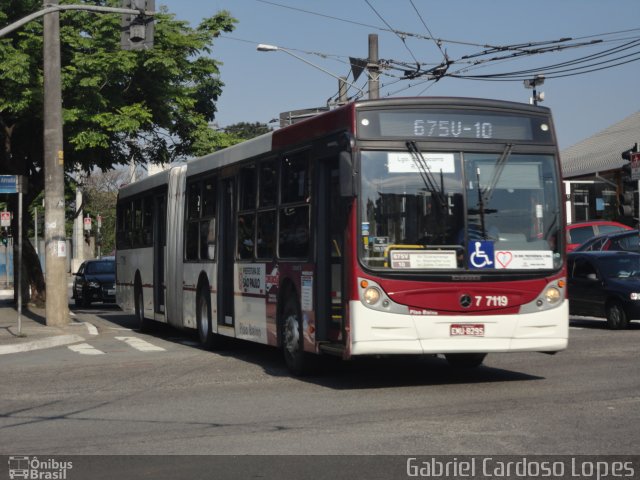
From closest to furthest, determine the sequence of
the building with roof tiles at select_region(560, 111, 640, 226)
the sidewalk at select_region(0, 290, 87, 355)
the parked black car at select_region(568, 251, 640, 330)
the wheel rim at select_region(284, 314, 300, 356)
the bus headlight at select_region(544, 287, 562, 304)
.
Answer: the bus headlight at select_region(544, 287, 562, 304) → the wheel rim at select_region(284, 314, 300, 356) → the sidewalk at select_region(0, 290, 87, 355) → the parked black car at select_region(568, 251, 640, 330) → the building with roof tiles at select_region(560, 111, 640, 226)

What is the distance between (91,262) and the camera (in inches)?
1574

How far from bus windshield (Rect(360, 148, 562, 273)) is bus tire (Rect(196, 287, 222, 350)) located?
6444 millimetres

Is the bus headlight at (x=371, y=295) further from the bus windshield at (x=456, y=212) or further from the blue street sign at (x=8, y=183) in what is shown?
the blue street sign at (x=8, y=183)

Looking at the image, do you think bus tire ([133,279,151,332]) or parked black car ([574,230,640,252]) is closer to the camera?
bus tire ([133,279,151,332])

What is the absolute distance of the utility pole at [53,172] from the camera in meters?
22.6

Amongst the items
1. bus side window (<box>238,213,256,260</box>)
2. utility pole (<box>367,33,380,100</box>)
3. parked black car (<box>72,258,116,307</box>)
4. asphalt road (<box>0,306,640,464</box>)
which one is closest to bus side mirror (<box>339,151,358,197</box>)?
asphalt road (<box>0,306,640,464</box>)

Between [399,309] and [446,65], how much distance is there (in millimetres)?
15310

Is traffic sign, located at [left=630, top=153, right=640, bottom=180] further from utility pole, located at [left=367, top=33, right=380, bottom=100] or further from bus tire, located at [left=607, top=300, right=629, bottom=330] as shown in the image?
utility pole, located at [left=367, top=33, right=380, bottom=100]

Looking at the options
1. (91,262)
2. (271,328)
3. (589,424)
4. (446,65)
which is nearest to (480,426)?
(589,424)

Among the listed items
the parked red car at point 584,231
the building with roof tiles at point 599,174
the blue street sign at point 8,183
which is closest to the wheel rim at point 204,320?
the blue street sign at point 8,183

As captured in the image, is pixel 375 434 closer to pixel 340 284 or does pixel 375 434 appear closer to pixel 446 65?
pixel 340 284

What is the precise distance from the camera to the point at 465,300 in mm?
11859

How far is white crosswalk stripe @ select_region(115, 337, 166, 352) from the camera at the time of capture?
1832 centimetres

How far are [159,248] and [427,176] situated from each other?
10511 millimetres
